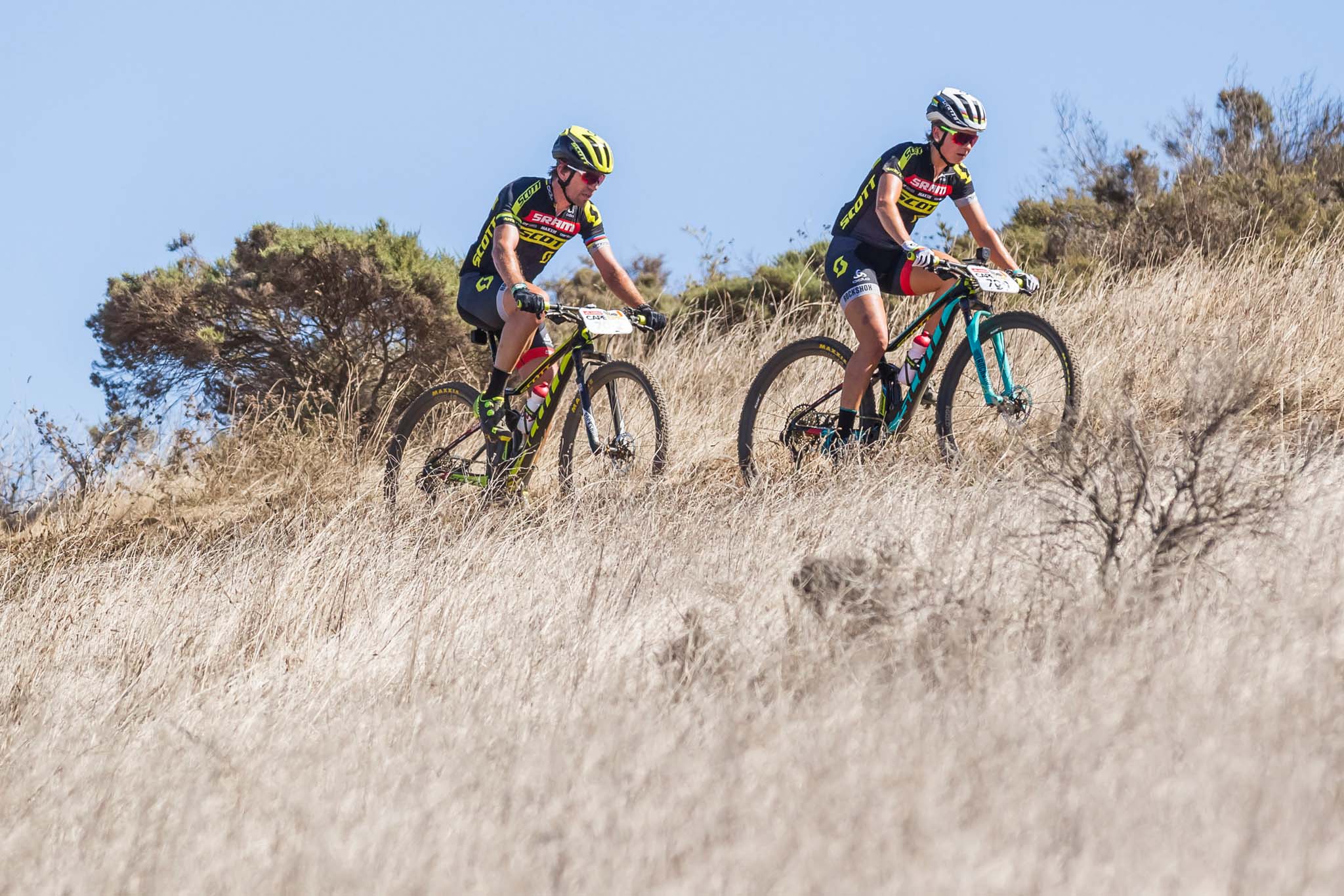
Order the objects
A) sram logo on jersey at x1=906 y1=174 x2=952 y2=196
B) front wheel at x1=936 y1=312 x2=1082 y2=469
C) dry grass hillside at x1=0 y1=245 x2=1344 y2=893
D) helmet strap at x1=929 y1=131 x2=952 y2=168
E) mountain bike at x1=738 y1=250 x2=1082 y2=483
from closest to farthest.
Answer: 1. dry grass hillside at x1=0 y1=245 x2=1344 y2=893
2. front wheel at x1=936 y1=312 x2=1082 y2=469
3. mountain bike at x1=738 y1=250 x2=1082 y2=483
4. helmet strap at x1=929 y1=131 x2=952 y2=168
5. sram logo on jersey at x1=906 y1=174 x2=952 y2=196

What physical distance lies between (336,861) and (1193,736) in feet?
6.73

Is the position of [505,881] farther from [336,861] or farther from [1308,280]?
[1308,280]

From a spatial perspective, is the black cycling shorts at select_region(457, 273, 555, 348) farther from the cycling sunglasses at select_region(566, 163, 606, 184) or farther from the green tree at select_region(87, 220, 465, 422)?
the green tree at select_region(87, 220, 465, 422)

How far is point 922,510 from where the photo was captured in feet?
19.7

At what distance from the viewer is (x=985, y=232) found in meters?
7.26

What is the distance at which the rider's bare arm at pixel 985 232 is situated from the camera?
284 inches

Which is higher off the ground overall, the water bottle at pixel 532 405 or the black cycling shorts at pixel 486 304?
the black cycling shorts at pixel 486 304

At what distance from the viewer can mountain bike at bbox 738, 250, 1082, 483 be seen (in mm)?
6570

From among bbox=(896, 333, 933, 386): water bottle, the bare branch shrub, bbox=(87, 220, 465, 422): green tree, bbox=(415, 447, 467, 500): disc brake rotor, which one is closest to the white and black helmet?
bbox=(896, 333, 933, 386): water bottle

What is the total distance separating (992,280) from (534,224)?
257 cm

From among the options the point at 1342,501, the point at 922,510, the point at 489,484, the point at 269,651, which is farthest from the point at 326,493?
the point at 1342,501

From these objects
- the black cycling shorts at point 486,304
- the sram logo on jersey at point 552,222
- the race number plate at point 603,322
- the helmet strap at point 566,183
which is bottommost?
the race number plate at point 603,322

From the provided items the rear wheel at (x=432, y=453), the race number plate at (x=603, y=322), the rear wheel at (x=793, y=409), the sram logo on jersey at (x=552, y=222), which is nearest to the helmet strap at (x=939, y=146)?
the rear wheel at (x=793, y=409)

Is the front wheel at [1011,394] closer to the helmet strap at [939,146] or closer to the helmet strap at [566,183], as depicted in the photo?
the helmet strap at [939,146]
